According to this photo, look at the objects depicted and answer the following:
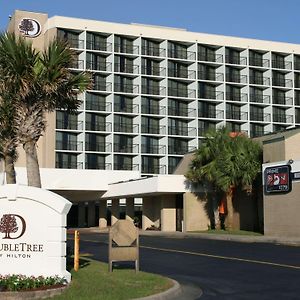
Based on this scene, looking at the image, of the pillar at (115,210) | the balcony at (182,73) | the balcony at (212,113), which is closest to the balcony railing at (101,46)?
the balcony at (182,73)

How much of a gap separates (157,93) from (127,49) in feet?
22.3

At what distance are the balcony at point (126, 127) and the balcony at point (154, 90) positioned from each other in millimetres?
4705

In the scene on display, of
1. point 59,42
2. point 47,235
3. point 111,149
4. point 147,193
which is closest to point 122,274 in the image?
point 47,235

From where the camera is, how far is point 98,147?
73.0 meters

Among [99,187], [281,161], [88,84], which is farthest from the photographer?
[99,187]

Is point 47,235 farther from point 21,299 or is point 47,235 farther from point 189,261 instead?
point 189,261

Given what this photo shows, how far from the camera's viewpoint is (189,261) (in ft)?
65.3

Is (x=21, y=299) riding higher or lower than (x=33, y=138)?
lower

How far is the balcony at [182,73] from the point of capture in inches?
3054

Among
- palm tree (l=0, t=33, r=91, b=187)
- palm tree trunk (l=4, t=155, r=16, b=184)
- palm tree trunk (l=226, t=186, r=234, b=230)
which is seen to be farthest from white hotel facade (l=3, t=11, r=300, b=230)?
palm tree (l=0, t=33, r=91, b=187)

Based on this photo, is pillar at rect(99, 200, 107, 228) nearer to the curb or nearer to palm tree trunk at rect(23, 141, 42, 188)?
palm tree trunk at rect(23, 141, 42, 188)

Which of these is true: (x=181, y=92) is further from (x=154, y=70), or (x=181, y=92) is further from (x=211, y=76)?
(x=211, y=76)

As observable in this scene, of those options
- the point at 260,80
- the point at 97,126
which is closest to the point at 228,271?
the point at 97,126

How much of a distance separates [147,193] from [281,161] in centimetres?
1416
